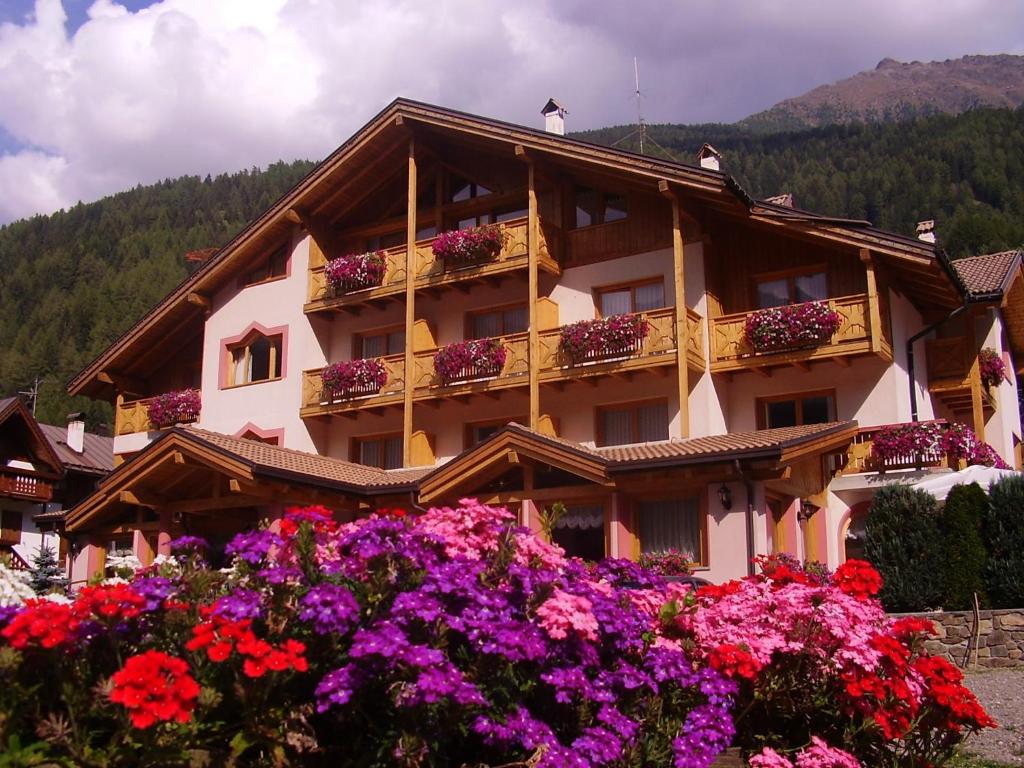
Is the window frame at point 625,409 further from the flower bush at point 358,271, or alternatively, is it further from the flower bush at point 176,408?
the flower bush at point 176,408

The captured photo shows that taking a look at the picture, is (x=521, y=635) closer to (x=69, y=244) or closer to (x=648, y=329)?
(x=648, y=329)

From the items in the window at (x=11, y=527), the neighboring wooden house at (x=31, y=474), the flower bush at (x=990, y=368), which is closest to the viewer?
the flower bush at (x=990, y=368)

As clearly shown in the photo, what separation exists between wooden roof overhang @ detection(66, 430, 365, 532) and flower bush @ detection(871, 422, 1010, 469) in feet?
32.6

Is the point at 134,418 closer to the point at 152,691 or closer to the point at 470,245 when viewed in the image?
the point at 470,245

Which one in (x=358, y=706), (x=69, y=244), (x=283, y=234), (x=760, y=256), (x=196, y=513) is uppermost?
(x=69, y=244)

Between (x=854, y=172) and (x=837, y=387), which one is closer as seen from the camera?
(x=837, y=387)

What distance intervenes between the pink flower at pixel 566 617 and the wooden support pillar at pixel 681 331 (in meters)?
15.2

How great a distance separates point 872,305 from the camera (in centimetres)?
2059

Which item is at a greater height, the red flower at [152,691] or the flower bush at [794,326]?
the flower bush at [794,326]

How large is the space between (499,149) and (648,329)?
6283 mm

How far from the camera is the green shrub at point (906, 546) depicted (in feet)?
56.8

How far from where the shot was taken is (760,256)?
23.1m

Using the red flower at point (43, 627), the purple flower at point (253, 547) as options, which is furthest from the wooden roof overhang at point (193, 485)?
the red flower at point (43, 627)

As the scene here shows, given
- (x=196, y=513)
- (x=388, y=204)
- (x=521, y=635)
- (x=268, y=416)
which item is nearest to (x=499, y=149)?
(x=388, y=204)
